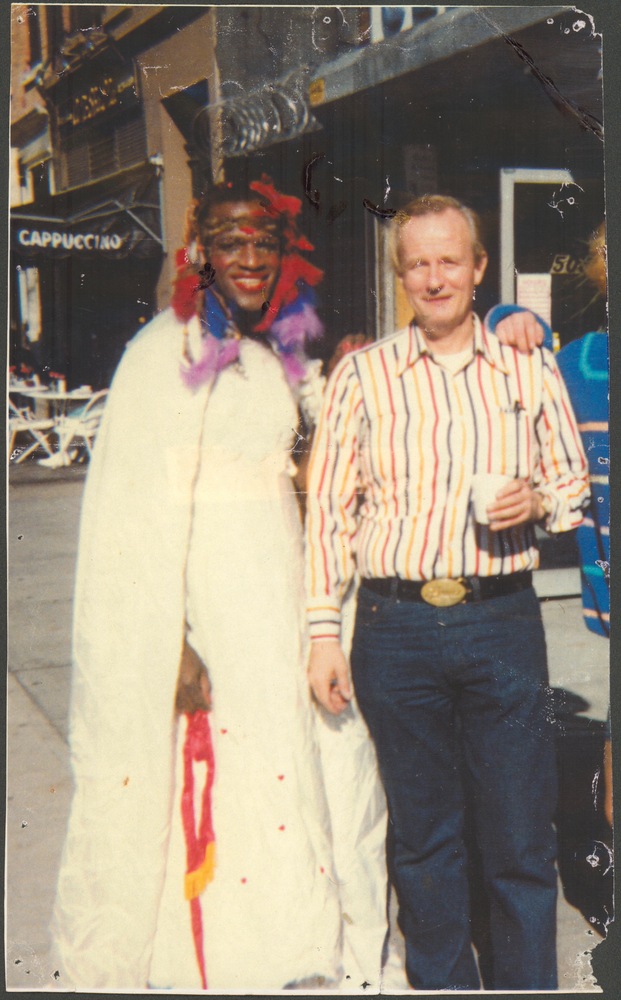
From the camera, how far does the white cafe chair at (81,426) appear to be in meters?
2.92

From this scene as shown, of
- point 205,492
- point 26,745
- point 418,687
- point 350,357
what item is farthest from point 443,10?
point 26,745

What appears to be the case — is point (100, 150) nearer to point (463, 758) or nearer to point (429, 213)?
point (429, 213)

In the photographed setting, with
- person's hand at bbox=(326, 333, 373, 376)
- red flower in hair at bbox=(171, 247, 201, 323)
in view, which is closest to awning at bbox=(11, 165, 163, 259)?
red flower in hair at bbox=(171, 247, 201, 323)

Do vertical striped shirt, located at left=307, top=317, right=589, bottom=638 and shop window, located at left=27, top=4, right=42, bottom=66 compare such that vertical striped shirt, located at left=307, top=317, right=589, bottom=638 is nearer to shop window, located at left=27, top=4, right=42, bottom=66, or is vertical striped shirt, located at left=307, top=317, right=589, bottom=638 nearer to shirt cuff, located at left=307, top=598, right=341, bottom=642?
shirt cuff, located at left=307, top=598, right=341, bottom=642

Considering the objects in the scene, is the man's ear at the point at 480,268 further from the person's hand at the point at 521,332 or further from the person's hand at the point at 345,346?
the person's hand at the point at 345,346

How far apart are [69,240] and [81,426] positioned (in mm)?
632

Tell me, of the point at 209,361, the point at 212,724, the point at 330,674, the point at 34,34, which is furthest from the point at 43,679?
the point at 34,34

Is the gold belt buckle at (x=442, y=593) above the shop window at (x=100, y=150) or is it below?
below

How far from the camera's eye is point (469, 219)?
112 inches

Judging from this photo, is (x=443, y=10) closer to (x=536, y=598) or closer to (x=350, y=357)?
(x=350, y=357)

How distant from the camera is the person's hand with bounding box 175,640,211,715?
296cm

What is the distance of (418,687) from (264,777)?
647 mm

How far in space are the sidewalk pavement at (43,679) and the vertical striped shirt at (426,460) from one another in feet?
1.56

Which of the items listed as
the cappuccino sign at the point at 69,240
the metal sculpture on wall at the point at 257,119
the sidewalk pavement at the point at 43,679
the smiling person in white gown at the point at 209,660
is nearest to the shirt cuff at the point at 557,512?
the sidewalk pavement at the point at 43,679
